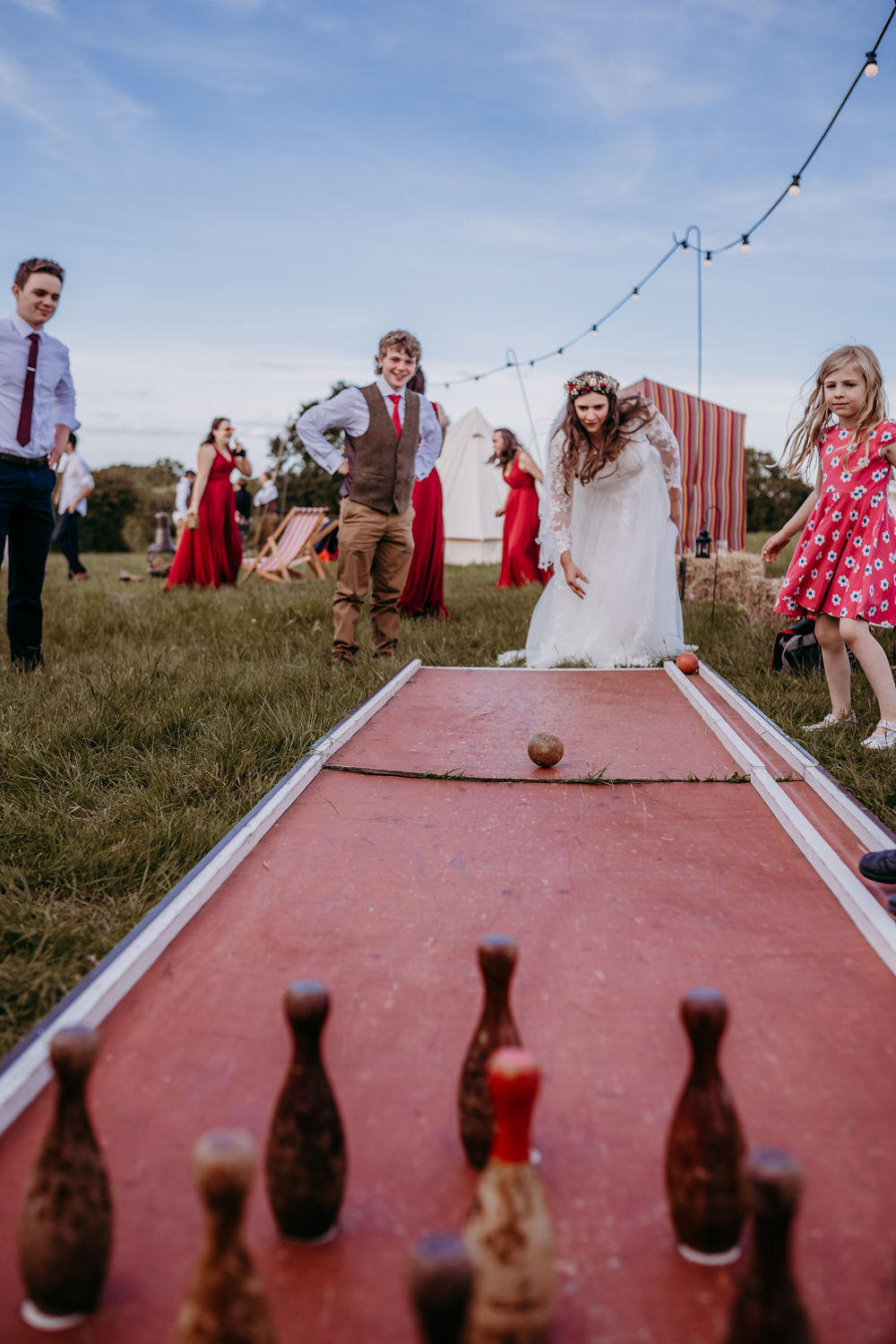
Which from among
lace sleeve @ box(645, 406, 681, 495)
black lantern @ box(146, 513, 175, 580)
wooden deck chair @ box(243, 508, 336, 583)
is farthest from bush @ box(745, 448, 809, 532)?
lace sleeve @ box(645, 406, 681, 495)

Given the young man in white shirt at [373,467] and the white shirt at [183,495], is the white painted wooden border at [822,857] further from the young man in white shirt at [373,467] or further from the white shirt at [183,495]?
the white shirt at [183,495]

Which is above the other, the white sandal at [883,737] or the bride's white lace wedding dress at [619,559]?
the bride's white lace wedding dress at [619,559]

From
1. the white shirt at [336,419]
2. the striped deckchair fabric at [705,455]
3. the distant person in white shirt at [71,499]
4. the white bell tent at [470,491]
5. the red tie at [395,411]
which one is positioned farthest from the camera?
the white bell tent at [470,491]

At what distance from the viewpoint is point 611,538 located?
6.59 m

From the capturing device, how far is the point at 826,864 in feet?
8.23

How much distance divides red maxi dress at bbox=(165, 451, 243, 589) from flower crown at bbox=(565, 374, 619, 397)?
644cm

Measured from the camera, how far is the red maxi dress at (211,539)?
456 inches

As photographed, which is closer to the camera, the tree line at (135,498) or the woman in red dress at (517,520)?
the woman in red dress at (517,520)

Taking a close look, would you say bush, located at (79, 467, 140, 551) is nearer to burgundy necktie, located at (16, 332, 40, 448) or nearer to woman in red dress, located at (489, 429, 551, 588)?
woman in red dress, located at (489, 429, 551, 588)

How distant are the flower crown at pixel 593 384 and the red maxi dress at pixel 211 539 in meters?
6.44

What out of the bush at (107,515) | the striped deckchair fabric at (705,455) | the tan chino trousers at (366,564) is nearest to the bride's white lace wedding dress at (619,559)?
the tan chino trousers at (366,564)

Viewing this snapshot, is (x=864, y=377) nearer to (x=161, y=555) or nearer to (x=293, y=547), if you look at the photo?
(x=293, y=547)

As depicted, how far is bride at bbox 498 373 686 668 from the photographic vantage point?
246 inches

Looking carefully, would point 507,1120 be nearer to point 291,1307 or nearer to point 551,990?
point 291,1307
